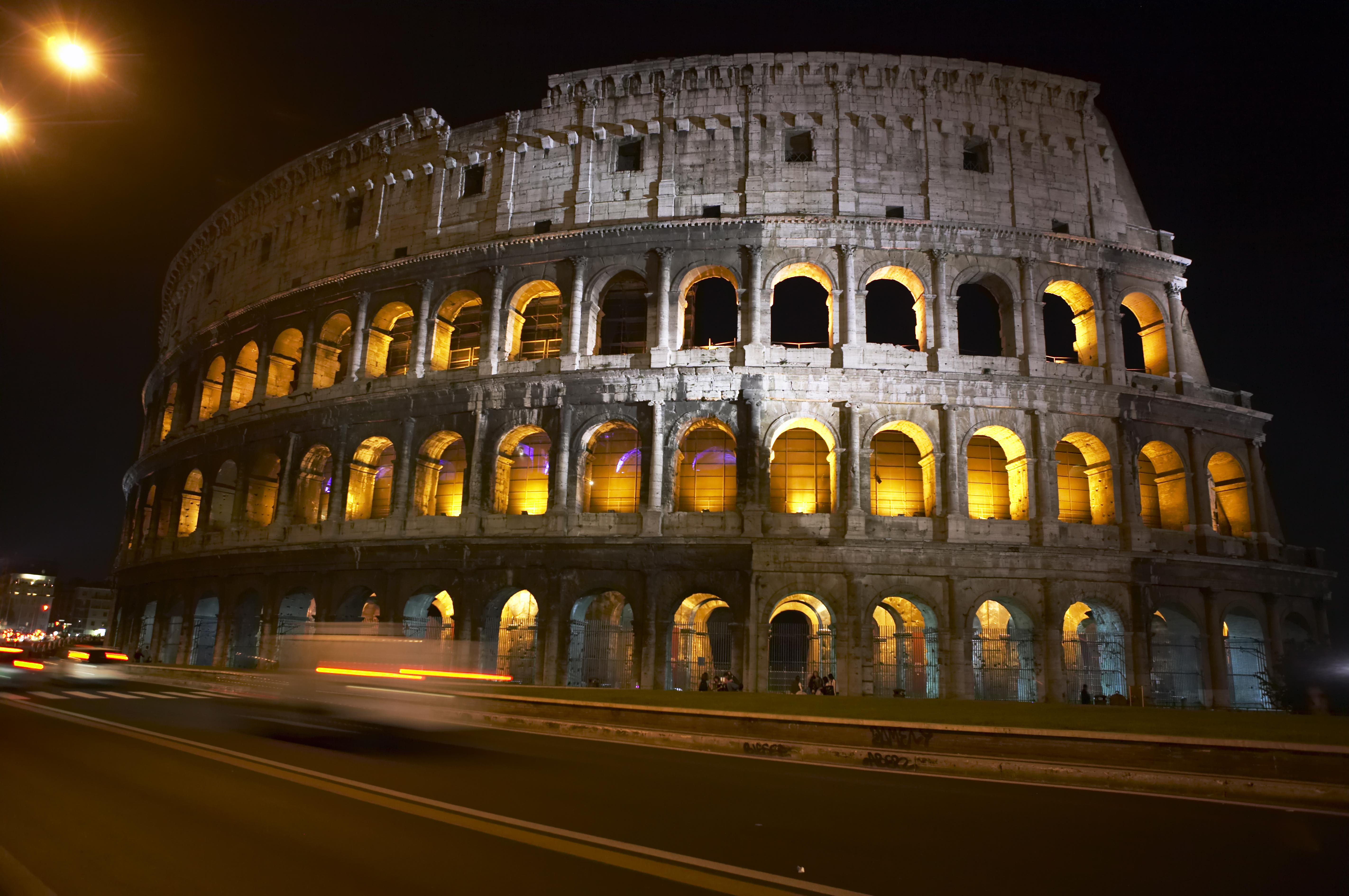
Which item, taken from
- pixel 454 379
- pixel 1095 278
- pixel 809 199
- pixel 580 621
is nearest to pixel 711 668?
pixel 580 621

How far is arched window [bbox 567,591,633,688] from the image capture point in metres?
23.5

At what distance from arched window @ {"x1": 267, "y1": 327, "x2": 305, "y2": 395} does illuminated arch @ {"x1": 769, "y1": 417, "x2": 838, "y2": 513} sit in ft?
60.7

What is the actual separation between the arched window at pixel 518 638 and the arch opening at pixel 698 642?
404 centimetres

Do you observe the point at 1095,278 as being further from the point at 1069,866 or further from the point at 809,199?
the point at 1069,866

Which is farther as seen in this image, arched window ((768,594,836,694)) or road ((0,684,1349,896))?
arched window ((768,594,836,694))

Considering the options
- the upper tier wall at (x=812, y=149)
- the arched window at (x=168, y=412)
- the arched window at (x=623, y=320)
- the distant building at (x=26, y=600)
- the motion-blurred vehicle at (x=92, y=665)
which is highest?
the upper tier wall at (x=812, y=149)

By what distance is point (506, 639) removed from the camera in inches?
1022

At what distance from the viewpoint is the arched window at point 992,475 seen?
23938 millimetres

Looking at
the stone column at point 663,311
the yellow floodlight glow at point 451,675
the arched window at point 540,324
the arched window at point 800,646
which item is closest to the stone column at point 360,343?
the arched window at point 540,324

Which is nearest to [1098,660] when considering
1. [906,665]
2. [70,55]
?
[906,665]

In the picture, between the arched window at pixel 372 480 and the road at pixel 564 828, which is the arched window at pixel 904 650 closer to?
the road at pixel 564 828

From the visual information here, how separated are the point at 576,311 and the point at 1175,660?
2041 centimetres

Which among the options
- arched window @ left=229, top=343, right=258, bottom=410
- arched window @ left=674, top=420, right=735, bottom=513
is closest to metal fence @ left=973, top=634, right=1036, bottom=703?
arched window @ left=674, top=420, right=735, bottom=513

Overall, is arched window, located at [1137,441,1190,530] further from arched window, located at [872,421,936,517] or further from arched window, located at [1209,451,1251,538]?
arched window, located at [872,421,936,517]
